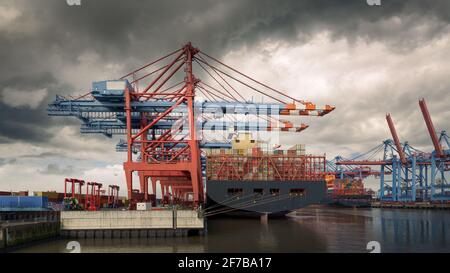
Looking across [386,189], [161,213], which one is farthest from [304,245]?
[386,189]

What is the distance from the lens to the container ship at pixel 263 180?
40.5 m

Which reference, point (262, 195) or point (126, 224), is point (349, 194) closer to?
point (262, 195)

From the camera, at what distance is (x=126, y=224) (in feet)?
91.6

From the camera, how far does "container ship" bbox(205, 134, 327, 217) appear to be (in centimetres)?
4053

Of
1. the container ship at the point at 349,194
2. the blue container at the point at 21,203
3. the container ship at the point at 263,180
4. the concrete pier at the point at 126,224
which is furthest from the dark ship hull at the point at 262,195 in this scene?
the container ship at the point at 349,194

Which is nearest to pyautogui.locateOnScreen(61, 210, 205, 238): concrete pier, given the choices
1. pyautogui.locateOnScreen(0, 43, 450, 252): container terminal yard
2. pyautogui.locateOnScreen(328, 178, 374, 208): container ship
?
pyautogui.locateOnScreen(0, 43, 450, 252): container terminal yard

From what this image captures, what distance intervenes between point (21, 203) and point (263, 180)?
2286 cm

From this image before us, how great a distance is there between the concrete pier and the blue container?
19.5 feet

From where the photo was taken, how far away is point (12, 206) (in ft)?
106

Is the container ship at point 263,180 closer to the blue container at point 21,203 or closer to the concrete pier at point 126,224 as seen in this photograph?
the concrete pier at point 126,224

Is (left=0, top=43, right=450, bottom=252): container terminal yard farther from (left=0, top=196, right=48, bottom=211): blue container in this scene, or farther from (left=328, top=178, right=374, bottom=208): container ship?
(left=328, top=178, right=374, bottom=208): container ship

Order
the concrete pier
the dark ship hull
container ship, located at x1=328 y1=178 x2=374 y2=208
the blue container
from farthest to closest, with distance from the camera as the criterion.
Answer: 1. container ship, located at x1=328 y1=178 x2=374 y2=208
2. the dark ship hull
3. the blue container
4. the concrete pier
